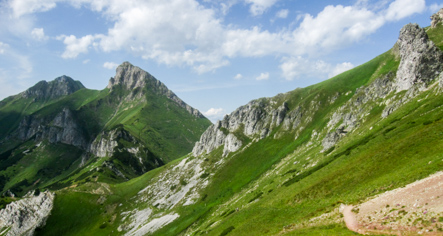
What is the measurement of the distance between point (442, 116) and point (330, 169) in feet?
91.9

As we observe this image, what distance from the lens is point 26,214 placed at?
16512 centimetres

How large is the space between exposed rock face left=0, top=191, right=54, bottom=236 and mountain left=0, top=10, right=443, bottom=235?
907 mm

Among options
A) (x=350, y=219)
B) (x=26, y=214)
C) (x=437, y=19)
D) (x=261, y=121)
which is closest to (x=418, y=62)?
(x=437, y=19)

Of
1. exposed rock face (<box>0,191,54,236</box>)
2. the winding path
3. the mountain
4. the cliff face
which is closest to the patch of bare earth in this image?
the winding path

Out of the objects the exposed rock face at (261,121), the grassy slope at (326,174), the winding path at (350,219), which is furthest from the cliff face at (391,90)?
the winding path at (350,219)

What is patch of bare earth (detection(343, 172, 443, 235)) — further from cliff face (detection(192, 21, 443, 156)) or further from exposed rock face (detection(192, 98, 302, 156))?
exposed rock face (detection(192, 98, 302, 156))

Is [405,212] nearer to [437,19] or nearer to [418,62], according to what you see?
[418,62]

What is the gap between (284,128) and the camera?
16100cm

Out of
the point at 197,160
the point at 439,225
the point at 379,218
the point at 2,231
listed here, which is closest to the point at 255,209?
the point at 379,218

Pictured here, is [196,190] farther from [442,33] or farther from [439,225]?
[442,33]

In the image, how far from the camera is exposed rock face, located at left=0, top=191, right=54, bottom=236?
157m

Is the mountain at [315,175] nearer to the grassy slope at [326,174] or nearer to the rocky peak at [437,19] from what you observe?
the grassy slope at [326,174]

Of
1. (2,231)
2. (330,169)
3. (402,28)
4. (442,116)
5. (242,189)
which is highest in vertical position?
(402,28)

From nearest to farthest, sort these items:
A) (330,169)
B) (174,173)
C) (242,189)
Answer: (330,169) < (242,189) < (174,173)
